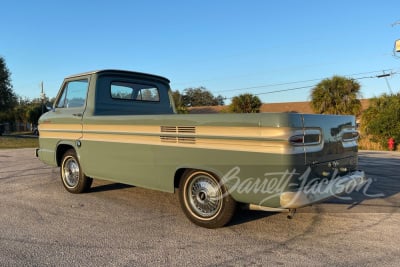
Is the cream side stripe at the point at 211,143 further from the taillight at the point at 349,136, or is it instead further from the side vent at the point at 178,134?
the taillight at the point at 349,136

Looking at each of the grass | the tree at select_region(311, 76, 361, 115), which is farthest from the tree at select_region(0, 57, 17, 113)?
the tree at select_region(311, 76, 361, 115)

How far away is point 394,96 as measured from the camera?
75.3 ft

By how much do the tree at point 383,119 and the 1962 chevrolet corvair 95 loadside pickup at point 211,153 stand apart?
59.7ft

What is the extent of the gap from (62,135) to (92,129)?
1.11 m

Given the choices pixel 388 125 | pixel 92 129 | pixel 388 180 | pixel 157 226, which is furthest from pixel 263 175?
pixel 388 125

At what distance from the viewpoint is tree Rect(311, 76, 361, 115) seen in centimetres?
2792

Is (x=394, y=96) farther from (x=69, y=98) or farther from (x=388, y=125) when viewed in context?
(x=69, y=98)

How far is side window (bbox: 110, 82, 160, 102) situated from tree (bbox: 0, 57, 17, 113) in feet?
127

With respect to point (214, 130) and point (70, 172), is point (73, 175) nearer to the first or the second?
point (70, 172)

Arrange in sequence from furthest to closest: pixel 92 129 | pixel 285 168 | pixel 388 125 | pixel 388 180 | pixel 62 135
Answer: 1. pixel 388 125
2. pixel 388 180
3. pixel 62 135
4. pixel 92 129
5. pixel 285 168

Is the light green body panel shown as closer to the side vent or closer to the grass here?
the side vent

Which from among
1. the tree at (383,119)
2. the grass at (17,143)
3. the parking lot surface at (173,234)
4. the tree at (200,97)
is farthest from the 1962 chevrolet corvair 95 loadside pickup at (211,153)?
the tree at (200,97)

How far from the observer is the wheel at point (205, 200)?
14.8 ft

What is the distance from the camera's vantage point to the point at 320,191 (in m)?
4.26
